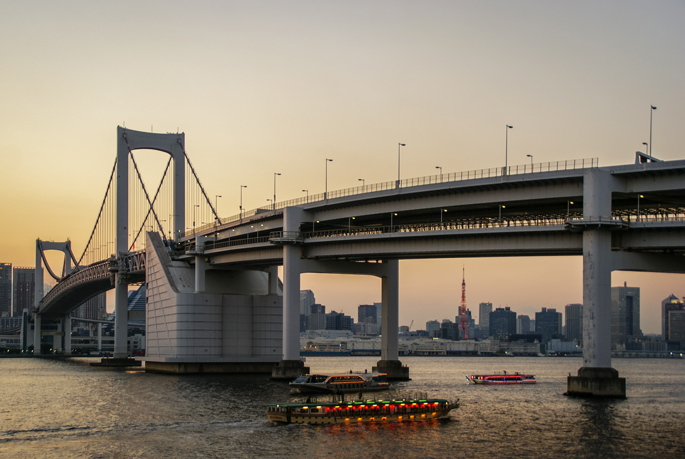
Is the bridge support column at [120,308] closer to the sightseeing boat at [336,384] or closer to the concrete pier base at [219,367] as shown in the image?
the concrete pier base at [219,367]

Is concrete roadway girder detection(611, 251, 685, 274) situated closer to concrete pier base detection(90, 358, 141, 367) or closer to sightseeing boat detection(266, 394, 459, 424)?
sightseeing boat detection(266, 394, 459, 424)

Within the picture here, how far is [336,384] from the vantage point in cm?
7600

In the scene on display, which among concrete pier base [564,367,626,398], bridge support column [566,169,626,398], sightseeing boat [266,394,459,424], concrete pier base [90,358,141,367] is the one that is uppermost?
bridge support column [566,169,626,398]

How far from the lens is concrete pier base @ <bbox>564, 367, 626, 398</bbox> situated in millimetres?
62594

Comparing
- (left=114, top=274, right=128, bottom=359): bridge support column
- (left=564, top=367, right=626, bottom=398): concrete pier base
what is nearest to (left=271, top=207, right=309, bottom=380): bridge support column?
(left=564, top=367, right=626, bottom=398): concrete pier base

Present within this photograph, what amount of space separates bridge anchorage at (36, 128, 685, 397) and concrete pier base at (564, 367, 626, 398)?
9 cm

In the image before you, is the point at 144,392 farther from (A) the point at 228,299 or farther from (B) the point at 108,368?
(B) the point at 108,368

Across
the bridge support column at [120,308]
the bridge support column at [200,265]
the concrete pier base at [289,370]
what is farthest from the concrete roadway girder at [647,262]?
the bridge support column at [120,308]

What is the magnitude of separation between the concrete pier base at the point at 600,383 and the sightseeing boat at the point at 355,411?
1253cm

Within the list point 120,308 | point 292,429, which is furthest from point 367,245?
point 120,308

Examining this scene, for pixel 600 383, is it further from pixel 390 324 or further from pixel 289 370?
pixel 289 370

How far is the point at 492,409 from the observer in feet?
222

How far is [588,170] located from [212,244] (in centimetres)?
5704

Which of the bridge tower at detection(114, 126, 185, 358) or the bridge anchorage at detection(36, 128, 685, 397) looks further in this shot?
the bridge tower at detection(114, 126, 185, 358)
